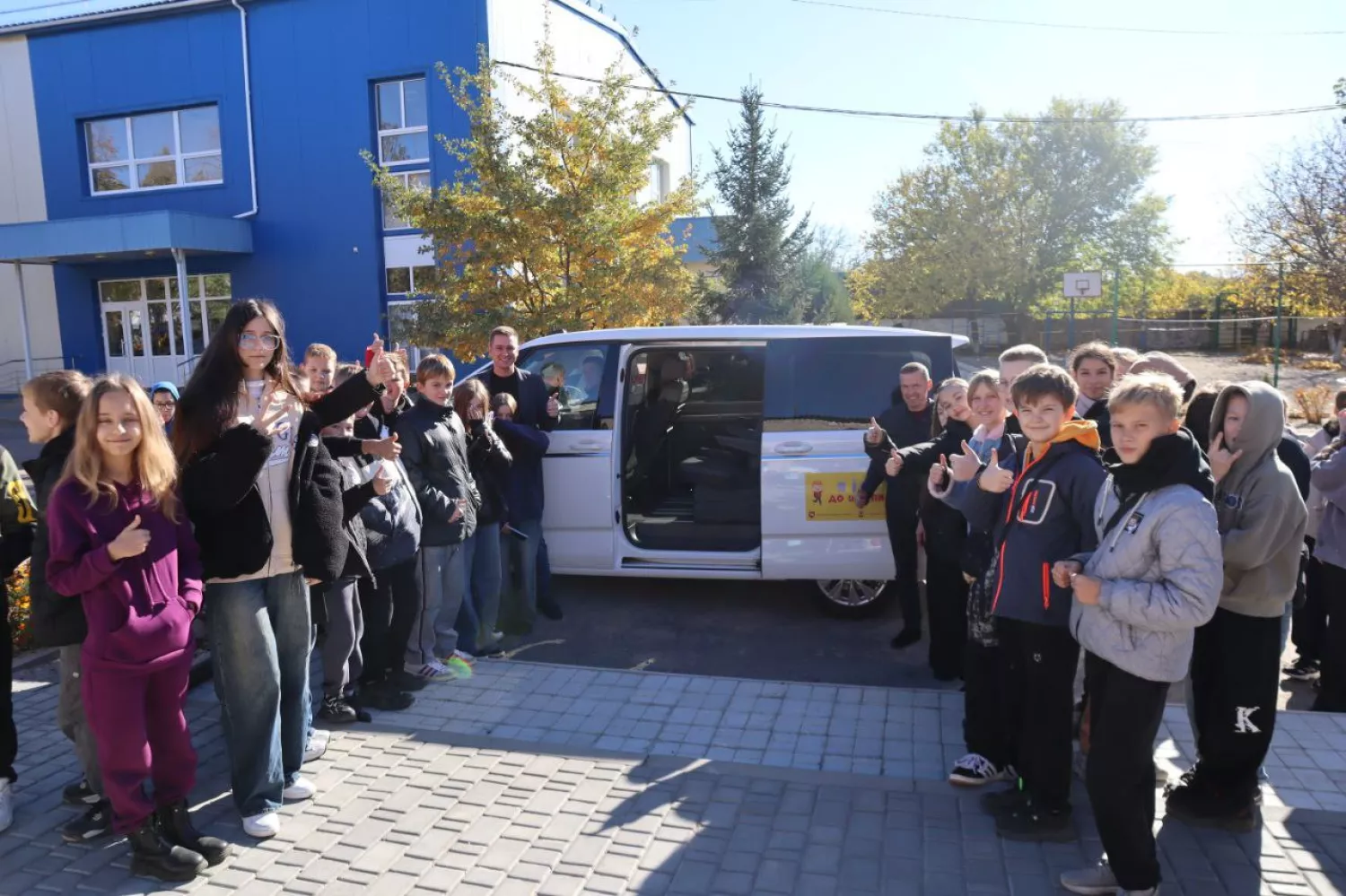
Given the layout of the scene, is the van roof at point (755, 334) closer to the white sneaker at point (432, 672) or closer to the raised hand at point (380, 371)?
the raised hand at point (380, 371)

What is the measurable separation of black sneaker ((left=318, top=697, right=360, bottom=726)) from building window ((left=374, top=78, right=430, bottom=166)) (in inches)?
662

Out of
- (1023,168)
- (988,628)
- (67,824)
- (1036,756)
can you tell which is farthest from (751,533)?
(1023,168)

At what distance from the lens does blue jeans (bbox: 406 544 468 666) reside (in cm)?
501

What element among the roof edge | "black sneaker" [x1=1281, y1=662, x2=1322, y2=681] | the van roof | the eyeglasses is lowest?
"black sneaker" [x1=1281, y1=662, x2=1322, y2=681]

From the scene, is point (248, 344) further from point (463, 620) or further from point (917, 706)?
point (917, 706)

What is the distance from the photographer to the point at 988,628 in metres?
3.81

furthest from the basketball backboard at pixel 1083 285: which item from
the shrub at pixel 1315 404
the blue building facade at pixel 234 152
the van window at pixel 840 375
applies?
the van window at pixel 840 375

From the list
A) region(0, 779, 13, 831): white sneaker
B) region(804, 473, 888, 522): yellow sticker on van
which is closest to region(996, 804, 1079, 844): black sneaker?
region(804, 473, 888, 522): yellow sticker on van

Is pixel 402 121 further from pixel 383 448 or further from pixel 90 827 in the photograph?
pixel 90 827

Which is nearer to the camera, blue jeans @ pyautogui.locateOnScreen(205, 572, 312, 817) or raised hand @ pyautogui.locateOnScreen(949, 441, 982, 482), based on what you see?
blue jeans @ pyautogui.locateOnScreen(205, 572, 312, 817)

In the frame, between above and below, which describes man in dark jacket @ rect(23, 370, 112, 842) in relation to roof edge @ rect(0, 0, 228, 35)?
below

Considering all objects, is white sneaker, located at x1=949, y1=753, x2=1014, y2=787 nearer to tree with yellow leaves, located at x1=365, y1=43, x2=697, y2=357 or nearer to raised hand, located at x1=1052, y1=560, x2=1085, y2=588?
raised hand, located at x1=1052, y1=560, x2=1085, y2=588

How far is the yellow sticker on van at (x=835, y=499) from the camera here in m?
5.75

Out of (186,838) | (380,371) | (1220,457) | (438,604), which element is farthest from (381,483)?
(1220,457)
